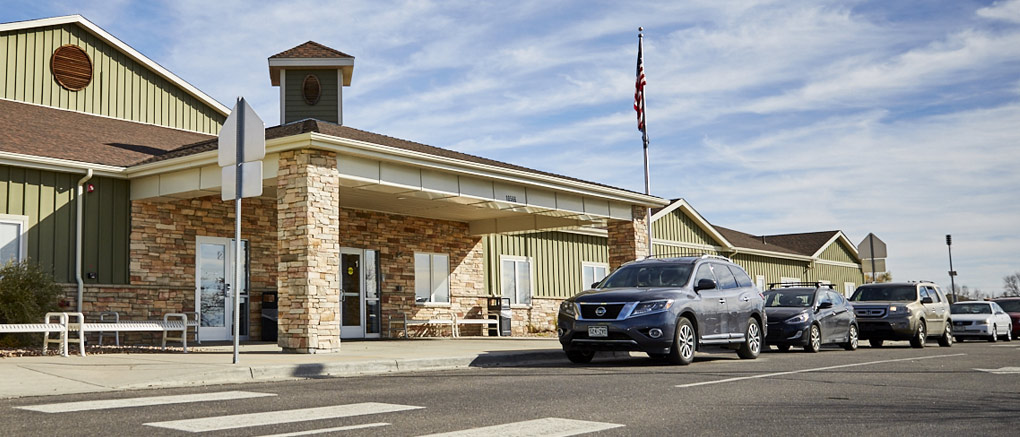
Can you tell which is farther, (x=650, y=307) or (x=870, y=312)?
(x=870, y=312)

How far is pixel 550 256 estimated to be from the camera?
94.9 feet

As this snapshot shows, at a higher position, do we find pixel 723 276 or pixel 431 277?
pixel 431 277

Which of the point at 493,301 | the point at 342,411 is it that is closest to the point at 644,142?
the point at 493,301

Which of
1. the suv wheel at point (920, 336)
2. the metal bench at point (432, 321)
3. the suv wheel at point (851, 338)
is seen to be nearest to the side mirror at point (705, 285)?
the suv wheel at point (851, 338)

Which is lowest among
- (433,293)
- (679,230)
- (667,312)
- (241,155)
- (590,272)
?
(667,312)

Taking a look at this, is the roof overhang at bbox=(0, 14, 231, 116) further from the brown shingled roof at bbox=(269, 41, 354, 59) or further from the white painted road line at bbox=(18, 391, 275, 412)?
the white painted road line at bbox=(18, 391, 275, 412)

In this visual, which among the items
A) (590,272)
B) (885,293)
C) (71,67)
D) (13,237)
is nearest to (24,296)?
(13,237)

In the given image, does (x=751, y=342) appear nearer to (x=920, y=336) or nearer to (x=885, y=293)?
(x=920, y=336)

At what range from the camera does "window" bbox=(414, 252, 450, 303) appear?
77.9 feet

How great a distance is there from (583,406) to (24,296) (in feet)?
36.5

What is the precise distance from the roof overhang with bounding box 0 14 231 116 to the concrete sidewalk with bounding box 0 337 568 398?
10315mm

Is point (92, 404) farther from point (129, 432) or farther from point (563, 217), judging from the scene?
point (563, 217)

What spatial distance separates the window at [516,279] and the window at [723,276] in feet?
39.8

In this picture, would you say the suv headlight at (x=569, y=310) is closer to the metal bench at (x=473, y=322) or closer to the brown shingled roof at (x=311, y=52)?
the metal bench at (x=473, y=322)
